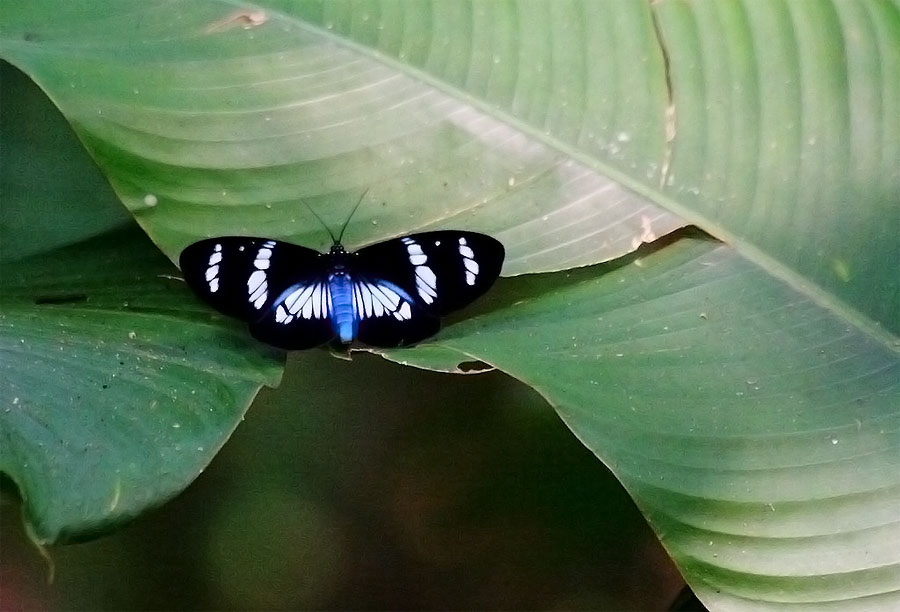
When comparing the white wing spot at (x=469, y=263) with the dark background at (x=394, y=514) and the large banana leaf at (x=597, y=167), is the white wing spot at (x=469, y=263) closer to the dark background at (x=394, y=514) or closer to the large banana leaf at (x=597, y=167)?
the large banana leaf at (x=597, y=167)

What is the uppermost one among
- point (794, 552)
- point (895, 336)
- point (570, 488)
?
point (895, 336)

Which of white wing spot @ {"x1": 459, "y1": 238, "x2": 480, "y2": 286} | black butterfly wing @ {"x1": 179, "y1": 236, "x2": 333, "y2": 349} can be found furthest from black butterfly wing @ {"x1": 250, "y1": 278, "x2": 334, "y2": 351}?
white wing spot @ {"x1": 459, "y1": 238, "x2": 480, "y2": 286}

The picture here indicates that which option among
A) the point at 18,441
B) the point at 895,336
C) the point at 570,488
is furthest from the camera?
the point at 570,488

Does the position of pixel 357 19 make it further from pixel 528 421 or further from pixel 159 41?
pixel 528 421

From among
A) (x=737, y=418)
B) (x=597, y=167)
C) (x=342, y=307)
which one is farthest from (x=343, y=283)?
(x=737, y=418)

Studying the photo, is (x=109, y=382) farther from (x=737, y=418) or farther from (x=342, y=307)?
(x=737, y=418)

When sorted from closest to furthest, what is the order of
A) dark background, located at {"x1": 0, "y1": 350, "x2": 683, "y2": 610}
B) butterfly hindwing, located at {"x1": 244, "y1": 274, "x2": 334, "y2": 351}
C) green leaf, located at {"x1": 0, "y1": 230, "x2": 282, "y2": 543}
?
green leaf, located at {"x1": 0, "y1": 230, "x2": 282, "y2": 543} < butterfly hindwing, located at {"x1": 244, "y1": 274, "x2": 334, "y2": 351} < dark background, located at {"x1": 0, "y1": 350, "x2": 683, "y2": 610}

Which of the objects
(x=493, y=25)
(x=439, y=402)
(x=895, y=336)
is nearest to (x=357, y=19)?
(x=493, y=25)

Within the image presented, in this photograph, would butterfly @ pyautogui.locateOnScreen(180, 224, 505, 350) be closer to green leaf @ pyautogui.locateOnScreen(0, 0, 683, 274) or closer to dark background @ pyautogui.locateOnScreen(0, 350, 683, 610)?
green leaf @ pyautogui.locateOnScreen(0, 0, 683, 274)

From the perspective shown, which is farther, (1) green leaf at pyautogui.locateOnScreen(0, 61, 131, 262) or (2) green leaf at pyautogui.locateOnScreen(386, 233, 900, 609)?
(1) green leaf at pyautogui.locateOnScreen(0, 61, 131, 262)
